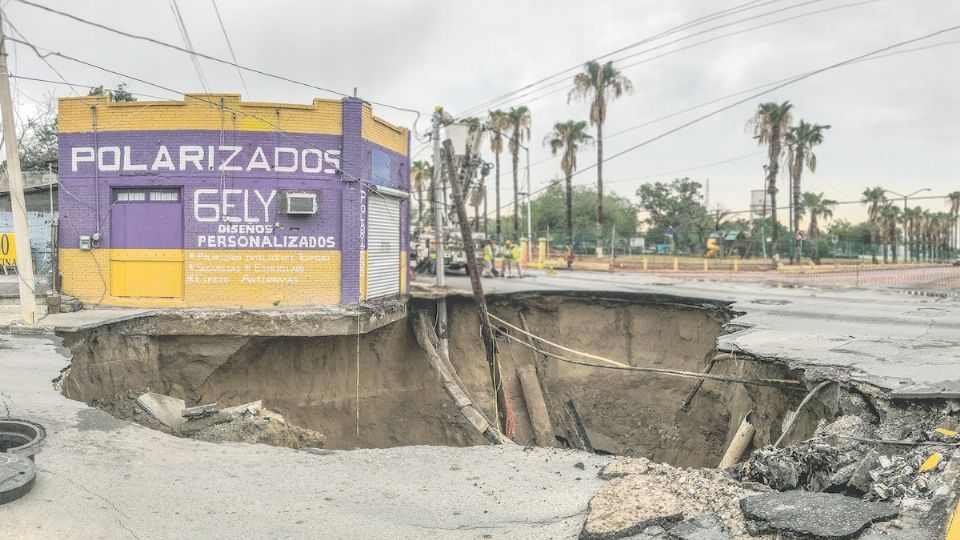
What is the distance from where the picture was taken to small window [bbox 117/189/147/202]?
13.3 meters

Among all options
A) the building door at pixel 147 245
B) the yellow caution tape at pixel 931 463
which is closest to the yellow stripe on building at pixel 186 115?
the building door at pixel 147 245

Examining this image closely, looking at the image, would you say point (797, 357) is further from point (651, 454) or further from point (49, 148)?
point (49, 148)

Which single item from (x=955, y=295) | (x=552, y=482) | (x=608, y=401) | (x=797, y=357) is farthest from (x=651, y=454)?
(x=955, y=295)

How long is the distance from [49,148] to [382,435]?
18.2m

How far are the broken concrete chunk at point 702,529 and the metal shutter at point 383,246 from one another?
10460mm

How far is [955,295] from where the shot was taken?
Answer: 19.4 m

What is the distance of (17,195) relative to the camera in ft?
33.0

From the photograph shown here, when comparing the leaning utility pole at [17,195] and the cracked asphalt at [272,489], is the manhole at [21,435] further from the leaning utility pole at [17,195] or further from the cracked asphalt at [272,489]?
the leaning utility pole at [17,195]

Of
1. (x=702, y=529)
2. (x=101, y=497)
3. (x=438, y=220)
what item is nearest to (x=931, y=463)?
(x=702, y=529)

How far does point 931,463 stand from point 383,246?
1172 cm

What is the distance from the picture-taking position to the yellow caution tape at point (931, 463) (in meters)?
4.67

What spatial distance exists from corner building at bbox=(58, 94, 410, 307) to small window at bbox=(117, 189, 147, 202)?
0.02 meters

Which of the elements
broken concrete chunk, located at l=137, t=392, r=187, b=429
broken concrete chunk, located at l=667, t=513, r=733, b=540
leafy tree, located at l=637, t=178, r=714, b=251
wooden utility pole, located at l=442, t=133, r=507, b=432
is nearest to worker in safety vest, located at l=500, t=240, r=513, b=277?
wooden utility pole, located at l=442, t=133, r=507, b=432

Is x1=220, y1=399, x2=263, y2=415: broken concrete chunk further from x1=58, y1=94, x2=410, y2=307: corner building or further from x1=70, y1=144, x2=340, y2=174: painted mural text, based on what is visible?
x1=70, y1=144, x2=340, y2=174: painted mural text
